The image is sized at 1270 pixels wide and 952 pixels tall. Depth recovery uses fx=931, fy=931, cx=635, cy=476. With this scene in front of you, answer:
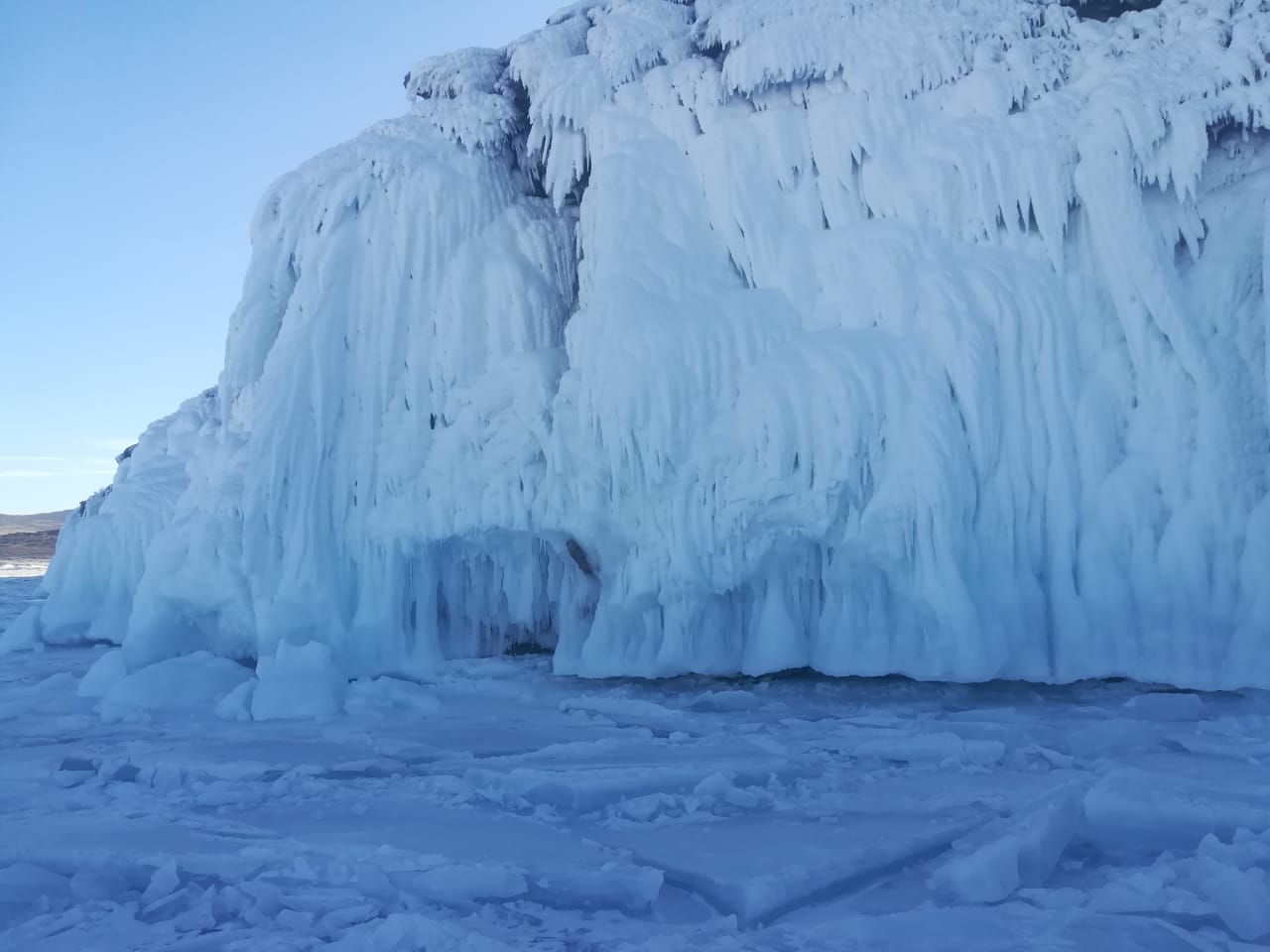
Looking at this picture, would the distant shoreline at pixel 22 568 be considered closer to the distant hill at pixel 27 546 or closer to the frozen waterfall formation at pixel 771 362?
the distant hill at pixel 27 546

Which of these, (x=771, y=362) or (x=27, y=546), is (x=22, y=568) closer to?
(x=27, y=546)

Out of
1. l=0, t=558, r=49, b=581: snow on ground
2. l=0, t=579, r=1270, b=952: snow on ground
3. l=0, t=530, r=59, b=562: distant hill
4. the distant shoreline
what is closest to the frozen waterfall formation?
l=0, t=579, r=1270, b=952: snow on ground

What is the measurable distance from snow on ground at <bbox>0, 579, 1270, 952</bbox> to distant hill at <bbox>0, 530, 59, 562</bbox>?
177 feet

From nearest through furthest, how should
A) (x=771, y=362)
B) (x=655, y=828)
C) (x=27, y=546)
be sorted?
(x=655, y=828) → (x=771, y=362) → (x=27, y=546)

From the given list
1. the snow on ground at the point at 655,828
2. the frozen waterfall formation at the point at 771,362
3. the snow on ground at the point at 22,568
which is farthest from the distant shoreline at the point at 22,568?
the snow on ground at the point at 655,828

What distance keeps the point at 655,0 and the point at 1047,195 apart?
5628 mm

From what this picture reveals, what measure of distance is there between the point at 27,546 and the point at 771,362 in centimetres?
6244

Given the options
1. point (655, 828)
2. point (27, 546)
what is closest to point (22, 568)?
point (27, 546)

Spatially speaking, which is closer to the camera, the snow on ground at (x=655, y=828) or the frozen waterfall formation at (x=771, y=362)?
the snow on ground at (x=655, y=828)

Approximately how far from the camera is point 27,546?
189 ft

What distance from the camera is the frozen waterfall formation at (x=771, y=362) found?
817 cm

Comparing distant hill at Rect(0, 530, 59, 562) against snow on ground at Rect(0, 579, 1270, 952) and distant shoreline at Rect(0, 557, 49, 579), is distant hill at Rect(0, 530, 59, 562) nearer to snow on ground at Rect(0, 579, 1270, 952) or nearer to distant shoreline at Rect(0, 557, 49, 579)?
distant shoreline at Rect(0, 557, 49, 579)

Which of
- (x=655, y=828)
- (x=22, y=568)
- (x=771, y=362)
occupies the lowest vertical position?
(x=655, y=828)

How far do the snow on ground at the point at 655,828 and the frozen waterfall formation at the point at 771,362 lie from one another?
1387 millimetres
